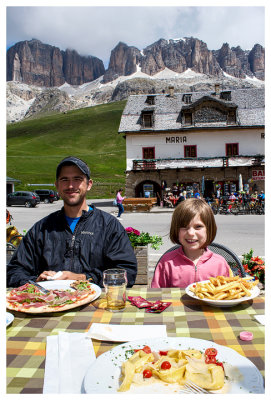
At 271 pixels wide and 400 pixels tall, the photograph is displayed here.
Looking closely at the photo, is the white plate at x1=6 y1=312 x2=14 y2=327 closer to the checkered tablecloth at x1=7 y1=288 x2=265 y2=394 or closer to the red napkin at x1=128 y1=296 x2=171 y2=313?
the checkered tablecloth at x1=7 y1=288 x2=265 y2=394

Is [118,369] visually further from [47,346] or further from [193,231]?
[193,231]

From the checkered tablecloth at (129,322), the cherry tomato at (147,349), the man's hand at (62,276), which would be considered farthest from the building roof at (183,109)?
the cherry tomato at (147,349)

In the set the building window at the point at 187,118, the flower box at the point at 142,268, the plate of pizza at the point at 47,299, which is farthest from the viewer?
the building window at the point at 187,118

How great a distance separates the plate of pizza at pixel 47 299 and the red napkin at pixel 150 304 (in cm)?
30

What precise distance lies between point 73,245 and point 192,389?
2.31 meters

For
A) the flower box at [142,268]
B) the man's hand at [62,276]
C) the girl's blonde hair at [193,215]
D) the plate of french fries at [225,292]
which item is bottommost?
the flower box at [142,268]

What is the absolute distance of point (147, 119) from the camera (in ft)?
110

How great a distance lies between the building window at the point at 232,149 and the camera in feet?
107

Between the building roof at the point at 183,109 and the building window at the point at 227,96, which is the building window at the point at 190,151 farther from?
the building window at the point at 227,96

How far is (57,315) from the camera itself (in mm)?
2195

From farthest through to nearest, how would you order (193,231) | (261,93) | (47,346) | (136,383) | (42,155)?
(42,155) < (261,93) < (193,231) < (47,346) < (136,383)

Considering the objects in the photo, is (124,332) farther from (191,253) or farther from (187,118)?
(187,118)

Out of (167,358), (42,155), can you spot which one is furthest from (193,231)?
(42,155)

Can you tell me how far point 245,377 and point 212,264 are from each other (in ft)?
6.11
